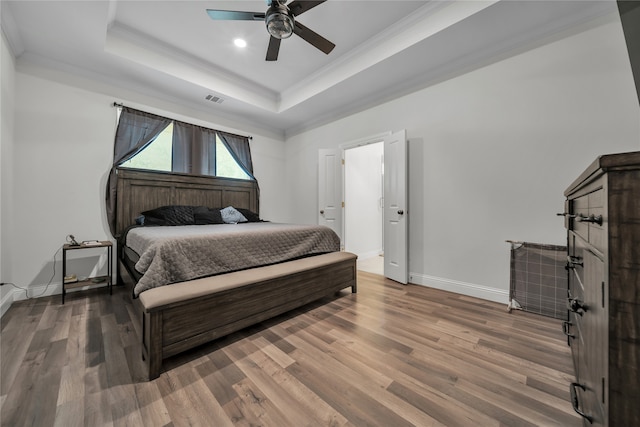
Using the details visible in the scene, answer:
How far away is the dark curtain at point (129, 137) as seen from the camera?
10.1 feet

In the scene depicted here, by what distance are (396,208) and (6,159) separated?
4223 millimetres

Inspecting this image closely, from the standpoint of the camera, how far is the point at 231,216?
145 inches

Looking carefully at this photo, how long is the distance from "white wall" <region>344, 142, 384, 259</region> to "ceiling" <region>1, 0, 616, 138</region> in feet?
3.66

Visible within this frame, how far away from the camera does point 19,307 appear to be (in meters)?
2.37

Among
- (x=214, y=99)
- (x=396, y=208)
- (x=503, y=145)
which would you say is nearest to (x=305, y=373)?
(x=396, y=208)

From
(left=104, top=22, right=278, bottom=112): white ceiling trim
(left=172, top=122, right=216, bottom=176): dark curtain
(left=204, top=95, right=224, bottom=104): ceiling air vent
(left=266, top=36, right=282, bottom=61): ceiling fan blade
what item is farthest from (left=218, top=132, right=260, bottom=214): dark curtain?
(left=266, top=36, right=282, bottom=61): ceiling fan blade

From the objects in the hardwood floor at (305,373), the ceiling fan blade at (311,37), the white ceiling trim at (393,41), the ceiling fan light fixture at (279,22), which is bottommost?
the hardwood floor at (305,373)

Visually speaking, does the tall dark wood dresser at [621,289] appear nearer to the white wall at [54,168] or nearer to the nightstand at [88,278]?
the nightstand at [88,278]

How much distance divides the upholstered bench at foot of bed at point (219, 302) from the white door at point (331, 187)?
6.26ft

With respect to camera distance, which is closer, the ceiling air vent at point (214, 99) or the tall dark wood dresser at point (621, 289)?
the tall dark wood dresser at point (621, 289)

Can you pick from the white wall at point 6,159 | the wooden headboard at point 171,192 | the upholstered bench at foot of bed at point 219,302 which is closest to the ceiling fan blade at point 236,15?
the white wall at point 6,159

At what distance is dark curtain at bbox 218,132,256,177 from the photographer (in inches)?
167

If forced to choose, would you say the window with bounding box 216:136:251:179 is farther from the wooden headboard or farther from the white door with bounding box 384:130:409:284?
the white door with bounding box 384:130:409:284

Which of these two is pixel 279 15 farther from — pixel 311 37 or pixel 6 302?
pixel 6 302
